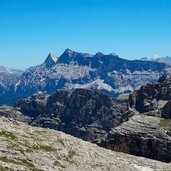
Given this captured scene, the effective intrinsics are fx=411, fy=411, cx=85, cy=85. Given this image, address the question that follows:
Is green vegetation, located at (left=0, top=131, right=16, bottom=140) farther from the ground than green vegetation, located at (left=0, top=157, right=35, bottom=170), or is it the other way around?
green vegetation, located at (left=0, top=131, right=16, bottom=140)

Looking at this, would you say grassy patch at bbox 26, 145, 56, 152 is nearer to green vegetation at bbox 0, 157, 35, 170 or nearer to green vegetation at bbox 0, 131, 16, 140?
green vegetation at bbox 0, 131, 16, 140

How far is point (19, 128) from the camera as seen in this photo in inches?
4422

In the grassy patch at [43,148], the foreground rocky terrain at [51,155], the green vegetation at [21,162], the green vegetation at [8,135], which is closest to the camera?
the green vegetation at [21,162]

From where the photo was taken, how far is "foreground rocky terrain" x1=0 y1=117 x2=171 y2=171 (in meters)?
86.4

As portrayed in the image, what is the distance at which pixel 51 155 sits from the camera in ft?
310

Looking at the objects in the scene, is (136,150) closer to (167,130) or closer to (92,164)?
(167,130)

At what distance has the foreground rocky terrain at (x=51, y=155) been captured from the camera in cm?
8638

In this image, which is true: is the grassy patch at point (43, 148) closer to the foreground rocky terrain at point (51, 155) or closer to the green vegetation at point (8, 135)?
the foreground rocky terrain at point (51, 155)

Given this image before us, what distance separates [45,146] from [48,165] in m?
12.5

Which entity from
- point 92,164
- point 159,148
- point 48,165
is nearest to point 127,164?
point 92,164

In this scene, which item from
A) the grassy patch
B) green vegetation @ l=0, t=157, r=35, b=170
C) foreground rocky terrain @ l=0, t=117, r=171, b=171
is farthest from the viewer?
the grassy patch

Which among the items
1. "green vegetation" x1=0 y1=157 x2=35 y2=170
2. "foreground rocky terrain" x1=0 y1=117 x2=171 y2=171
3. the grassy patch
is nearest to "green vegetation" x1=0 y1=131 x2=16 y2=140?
"foreground rocky terrain" x1=0 y1=117 x2=171 y2=171

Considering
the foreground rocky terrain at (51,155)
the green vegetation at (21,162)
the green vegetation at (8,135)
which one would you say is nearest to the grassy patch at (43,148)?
the foreground rocky terrain at (51,155)

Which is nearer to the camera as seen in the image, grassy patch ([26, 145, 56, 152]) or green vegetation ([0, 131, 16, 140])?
grassy patch ([26, 145, 56, 152])
